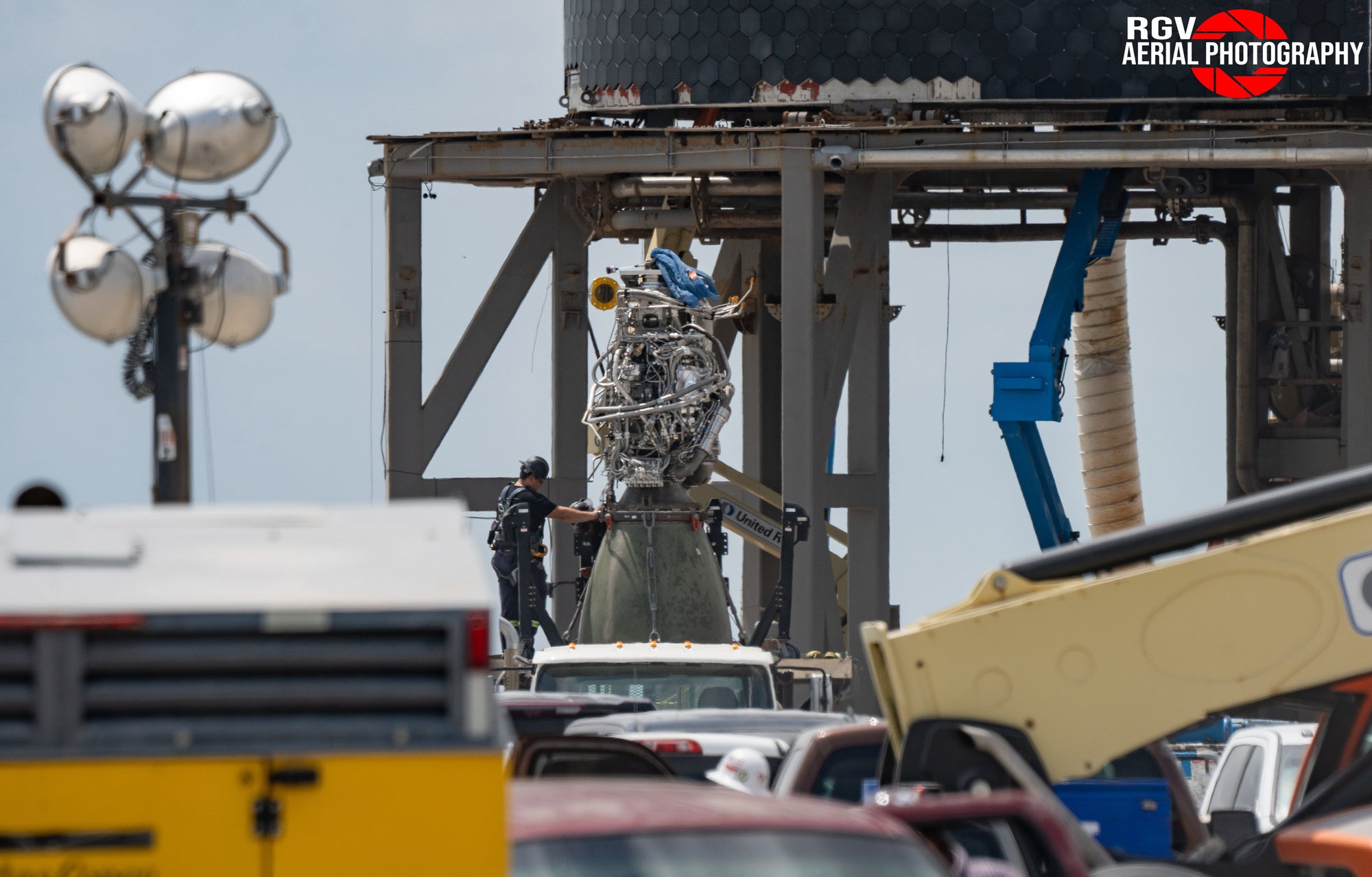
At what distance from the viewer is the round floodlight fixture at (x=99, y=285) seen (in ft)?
34.9

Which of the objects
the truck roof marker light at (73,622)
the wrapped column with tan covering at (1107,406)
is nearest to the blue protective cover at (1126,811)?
the truck roof marker light at (73,622)

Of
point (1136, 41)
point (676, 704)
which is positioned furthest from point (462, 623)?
point (1136, 41)

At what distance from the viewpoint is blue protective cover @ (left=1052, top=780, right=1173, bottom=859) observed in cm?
938

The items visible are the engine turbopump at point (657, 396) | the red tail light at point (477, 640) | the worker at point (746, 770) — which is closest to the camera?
the red tail light at point (477, 640)

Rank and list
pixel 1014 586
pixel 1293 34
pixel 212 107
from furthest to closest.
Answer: pixel 1293 34, pixel 212 107, pixel 1014 586

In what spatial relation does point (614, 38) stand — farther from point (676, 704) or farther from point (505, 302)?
point (676, 704)

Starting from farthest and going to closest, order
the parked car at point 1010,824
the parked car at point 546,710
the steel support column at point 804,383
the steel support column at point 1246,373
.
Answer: the steel support column at point 1246,373
the steel support column at point 804,383
the parked car at point 546,710
the parked car at point 1010,824

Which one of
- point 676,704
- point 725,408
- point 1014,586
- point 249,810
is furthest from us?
point 725,408

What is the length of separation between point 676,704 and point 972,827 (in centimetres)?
852

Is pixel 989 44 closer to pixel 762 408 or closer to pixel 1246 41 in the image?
pixel 1246 41

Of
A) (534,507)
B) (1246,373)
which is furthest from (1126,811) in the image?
(1246,373)

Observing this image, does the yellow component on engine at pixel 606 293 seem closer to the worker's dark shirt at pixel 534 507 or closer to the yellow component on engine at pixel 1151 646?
the worker's dark shirt at pixel 534 507

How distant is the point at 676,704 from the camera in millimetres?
16047

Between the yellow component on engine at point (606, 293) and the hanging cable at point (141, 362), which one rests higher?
the yellow component on engine at point (606, 293)
